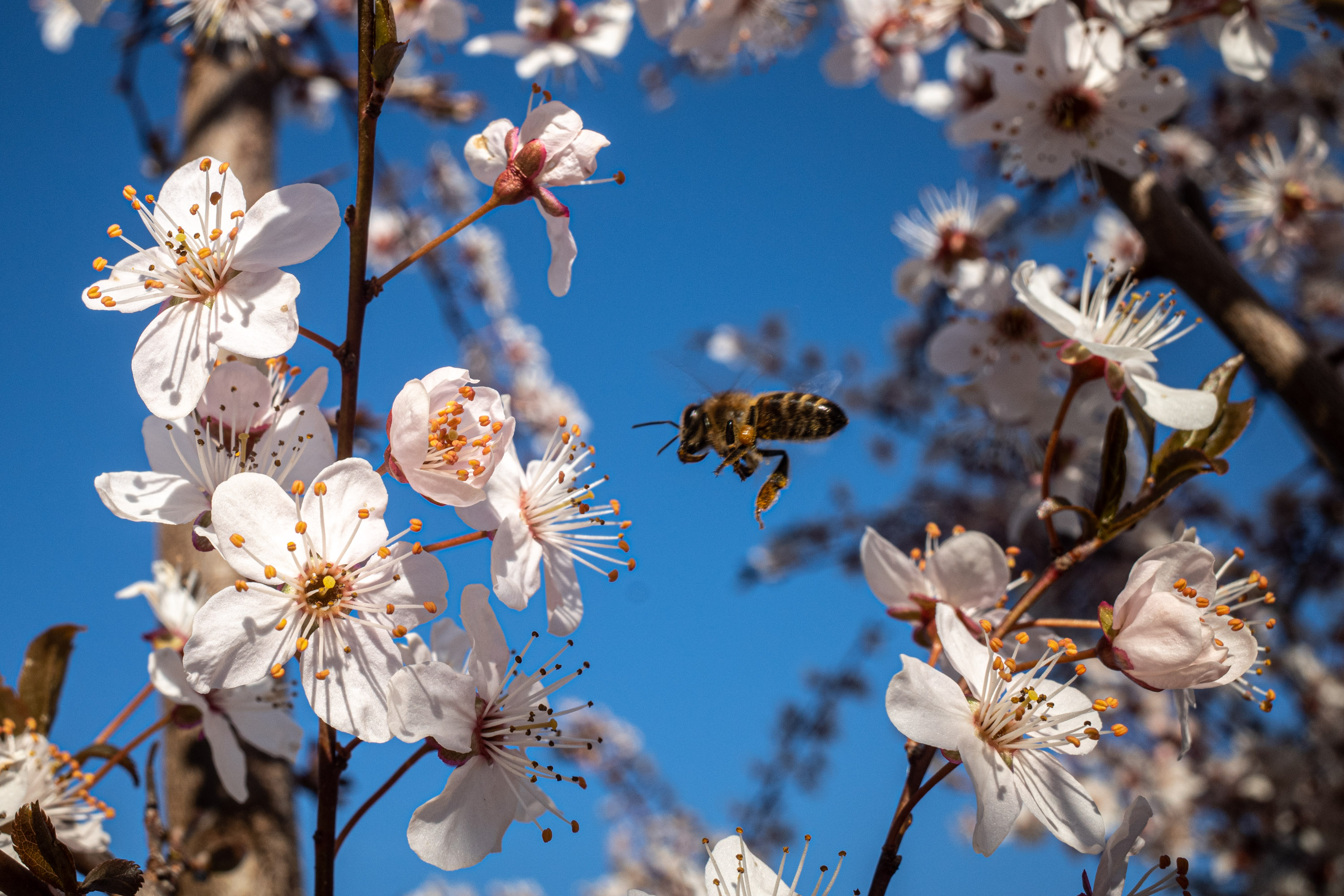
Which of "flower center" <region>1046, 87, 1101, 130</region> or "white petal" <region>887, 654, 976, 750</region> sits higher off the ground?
"flower center" <region>1046, 87, 1101, 130</region>

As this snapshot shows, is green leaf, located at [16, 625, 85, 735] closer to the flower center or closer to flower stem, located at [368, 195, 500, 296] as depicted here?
flower stem, located at [368, 195, 500, 296]

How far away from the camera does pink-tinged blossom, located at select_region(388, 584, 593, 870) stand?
1.01m

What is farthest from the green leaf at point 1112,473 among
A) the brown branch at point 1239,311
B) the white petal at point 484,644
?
the white petal at point 484,644

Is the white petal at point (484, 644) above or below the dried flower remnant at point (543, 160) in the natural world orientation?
below

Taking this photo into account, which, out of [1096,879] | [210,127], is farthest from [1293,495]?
[210,127]

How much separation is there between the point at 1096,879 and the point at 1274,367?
3.85 feet

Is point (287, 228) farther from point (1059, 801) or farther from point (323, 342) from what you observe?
point (1059, 801)

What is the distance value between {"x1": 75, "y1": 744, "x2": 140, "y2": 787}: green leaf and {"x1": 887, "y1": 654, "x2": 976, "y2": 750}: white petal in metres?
1.16

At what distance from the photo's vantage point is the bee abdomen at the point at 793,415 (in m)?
1.65

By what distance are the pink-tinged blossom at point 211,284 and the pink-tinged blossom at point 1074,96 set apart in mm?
1607

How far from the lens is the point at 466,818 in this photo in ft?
3.53

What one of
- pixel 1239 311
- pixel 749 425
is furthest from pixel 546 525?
pixel 1239 311

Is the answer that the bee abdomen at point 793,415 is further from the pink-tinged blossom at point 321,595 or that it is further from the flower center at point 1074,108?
the flower center at point 1074,108

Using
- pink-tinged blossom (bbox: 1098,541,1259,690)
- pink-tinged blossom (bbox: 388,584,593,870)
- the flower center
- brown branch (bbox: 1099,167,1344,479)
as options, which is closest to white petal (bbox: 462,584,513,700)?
pink-tinged blossom (bbox: 388,584,593,870)
